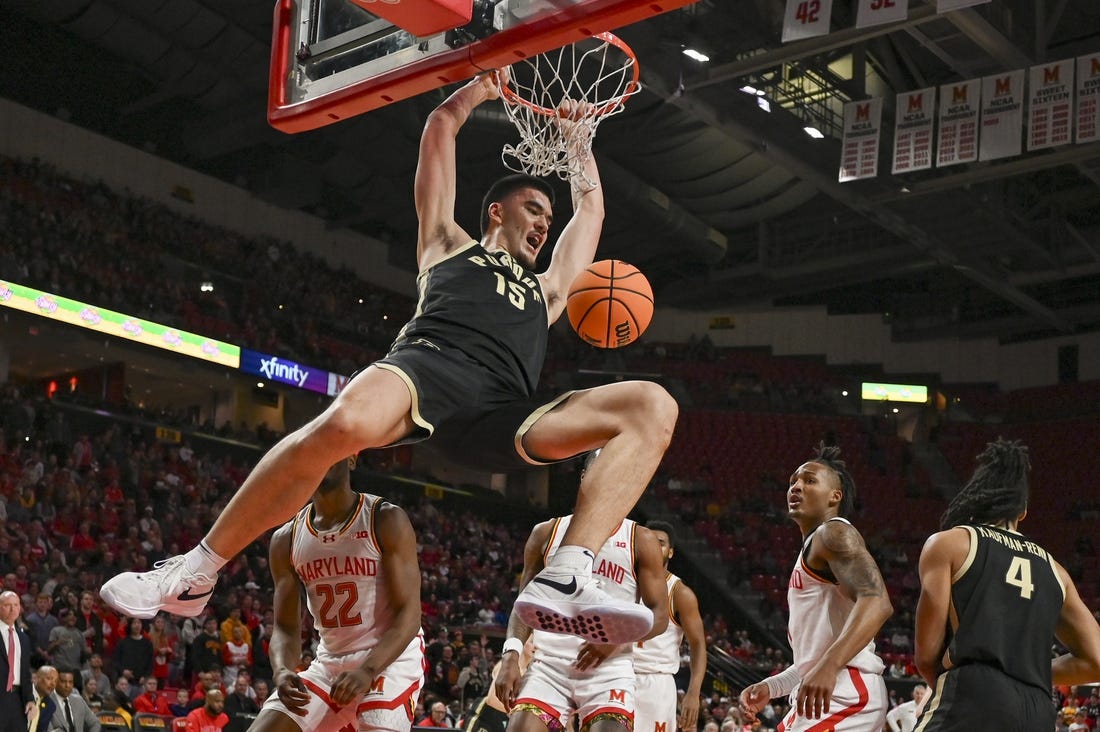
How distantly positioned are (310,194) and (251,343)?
4.31 m

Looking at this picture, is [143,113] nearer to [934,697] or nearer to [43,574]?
[43,574]

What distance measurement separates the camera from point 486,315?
463 centimetres

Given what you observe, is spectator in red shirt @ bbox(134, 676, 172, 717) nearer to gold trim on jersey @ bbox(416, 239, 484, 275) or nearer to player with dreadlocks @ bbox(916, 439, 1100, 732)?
gold trim on jersey @ bbox(416, 239, 484, 275)

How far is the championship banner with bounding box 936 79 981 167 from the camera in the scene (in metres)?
17.5

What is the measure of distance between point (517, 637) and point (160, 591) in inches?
96.6

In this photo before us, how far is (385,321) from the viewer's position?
3003 cm

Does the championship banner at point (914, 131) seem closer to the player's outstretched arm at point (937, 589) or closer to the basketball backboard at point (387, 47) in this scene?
the basketball backboard at point (387, 47)

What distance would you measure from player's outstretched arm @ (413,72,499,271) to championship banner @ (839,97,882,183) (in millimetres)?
14209

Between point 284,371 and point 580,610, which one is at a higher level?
A: point 284,371

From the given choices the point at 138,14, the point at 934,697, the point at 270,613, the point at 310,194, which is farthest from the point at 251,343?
the point at 934,697

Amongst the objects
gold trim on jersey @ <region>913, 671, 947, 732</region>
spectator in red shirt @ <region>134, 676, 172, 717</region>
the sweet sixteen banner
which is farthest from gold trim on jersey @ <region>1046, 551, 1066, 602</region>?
the sweet sixteen banner

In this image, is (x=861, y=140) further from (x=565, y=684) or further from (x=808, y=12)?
(x=565, y=684)

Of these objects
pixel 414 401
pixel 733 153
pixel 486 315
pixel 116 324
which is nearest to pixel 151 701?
pixel 486 315

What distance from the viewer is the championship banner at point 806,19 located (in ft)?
51.9
